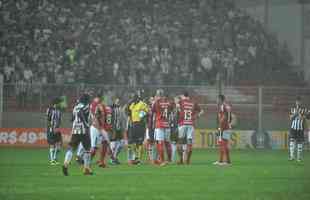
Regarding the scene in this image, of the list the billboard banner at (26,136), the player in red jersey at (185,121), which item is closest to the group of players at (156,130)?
the player in red jersey at (185,121)

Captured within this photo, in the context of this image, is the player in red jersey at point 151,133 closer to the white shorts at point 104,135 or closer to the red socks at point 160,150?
the red socks at point 160,150

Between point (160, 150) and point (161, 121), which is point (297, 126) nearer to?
point (161, 121)

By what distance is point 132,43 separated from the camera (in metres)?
44.6

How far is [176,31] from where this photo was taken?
46.0 meters

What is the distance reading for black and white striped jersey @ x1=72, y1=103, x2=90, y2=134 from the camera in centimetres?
2283

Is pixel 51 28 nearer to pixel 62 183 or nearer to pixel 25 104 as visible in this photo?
pixel 25 104

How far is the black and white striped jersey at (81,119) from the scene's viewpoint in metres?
22.8

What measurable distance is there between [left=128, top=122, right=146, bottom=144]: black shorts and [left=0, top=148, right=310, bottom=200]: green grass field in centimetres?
179

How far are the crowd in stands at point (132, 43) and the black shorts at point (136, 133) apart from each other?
1163 centimetres

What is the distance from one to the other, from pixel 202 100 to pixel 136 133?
10.9 m

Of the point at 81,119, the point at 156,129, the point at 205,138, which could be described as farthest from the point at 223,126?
the point at 205,138

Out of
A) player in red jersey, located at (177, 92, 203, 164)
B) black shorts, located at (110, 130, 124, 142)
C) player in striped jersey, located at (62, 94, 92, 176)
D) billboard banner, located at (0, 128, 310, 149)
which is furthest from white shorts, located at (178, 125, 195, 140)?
billboard banner, located at (0, 128, 310, 149)

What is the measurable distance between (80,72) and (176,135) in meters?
13.2

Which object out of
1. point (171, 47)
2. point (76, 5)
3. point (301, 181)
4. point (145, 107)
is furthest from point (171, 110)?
point (76, 5)
